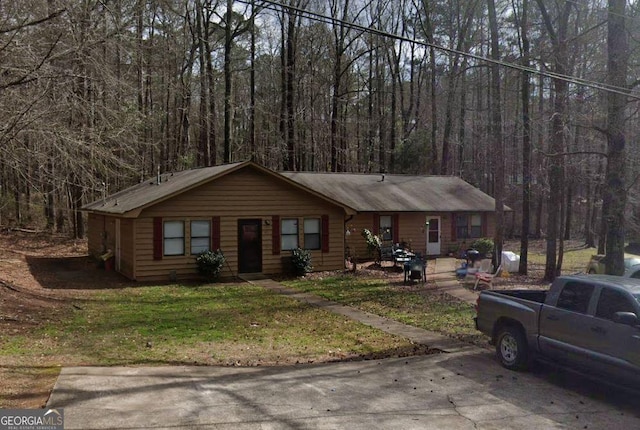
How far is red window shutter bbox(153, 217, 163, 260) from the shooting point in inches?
723

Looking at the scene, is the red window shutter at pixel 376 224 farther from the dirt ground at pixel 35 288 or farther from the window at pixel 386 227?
the dirt ground at pixel 35 288

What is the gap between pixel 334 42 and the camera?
125 ft

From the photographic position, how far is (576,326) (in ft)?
24.8

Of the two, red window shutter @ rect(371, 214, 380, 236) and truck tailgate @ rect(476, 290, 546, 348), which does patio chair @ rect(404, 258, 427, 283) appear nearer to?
red window shutter @ rect(371, 214, 380, 236)

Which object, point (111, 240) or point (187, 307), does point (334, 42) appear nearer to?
point (111, 240)

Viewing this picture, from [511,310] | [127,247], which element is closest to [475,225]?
[127,247]

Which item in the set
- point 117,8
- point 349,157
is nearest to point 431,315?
point 117,8

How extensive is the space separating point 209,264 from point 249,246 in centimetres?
208

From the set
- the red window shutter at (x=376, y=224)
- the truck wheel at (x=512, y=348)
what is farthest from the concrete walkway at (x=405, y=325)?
the red window shutter at (x=376, y=224)

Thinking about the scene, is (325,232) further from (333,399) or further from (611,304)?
(611,304)

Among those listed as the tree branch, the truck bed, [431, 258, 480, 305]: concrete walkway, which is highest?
the tree branch

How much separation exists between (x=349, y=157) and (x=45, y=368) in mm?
39675

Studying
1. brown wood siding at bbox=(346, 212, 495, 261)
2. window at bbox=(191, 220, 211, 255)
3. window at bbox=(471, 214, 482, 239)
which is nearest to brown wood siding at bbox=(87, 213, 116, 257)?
window at bbox=(191, 220, 211, 255)

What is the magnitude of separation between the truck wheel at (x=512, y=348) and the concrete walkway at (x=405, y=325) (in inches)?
46.7
